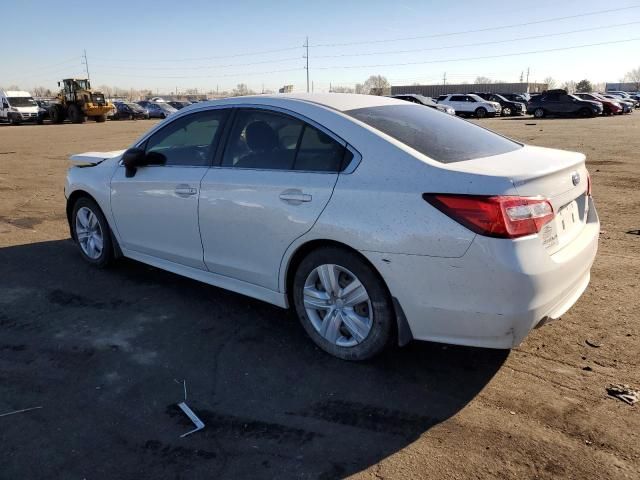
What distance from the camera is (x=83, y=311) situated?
14.5 feet

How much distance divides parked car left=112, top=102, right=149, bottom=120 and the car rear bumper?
49926mm

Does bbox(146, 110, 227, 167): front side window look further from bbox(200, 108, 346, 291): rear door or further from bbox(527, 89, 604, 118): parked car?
bbox(527, 89, 604, 118): parked car

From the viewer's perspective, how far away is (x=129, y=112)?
4856 cm

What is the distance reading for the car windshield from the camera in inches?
1587

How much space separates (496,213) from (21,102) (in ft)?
151

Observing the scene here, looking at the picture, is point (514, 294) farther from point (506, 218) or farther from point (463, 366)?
point (463, 366)

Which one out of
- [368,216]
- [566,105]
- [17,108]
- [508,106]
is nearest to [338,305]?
[368,216]

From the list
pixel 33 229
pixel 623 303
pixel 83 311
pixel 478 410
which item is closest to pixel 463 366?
pixel 478 410

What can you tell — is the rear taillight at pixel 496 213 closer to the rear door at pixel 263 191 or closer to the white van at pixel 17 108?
the rear door at pixel 263 191

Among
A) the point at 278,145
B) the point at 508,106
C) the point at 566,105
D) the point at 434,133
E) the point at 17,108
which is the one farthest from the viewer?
the point at 508,106

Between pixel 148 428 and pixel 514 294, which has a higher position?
pixel 514 294

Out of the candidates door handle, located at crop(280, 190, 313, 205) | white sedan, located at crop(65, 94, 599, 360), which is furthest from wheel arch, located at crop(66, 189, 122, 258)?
door handle, located at crop(280, 190, 313, 205)

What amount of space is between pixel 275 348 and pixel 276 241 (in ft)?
2.50

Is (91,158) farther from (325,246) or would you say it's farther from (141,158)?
(325,246)
